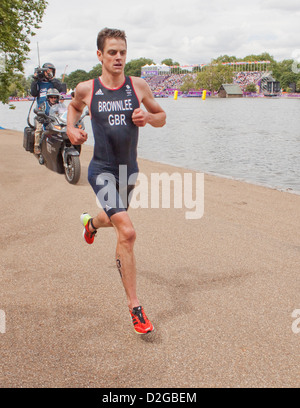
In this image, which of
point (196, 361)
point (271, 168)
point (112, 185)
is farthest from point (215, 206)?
point (271, 168)

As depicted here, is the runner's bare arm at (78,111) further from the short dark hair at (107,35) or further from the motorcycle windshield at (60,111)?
the motorcycle windshield at (60,111)

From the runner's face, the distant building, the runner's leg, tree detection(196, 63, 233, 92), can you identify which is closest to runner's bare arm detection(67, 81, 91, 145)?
the runner's face

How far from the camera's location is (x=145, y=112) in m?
3.71

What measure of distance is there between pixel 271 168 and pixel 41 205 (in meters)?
10.2

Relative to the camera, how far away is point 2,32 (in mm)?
8680

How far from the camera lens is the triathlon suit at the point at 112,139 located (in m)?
3.67

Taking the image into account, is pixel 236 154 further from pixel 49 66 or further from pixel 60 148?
pixel 60 148

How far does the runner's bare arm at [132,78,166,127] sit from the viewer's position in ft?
11.9

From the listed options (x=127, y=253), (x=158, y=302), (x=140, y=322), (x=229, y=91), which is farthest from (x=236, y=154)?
(x=229, y=91)

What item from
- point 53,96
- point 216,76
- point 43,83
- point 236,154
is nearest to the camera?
point 53,96

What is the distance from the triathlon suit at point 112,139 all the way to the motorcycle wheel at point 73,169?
5.01m

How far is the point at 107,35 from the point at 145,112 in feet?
2.27

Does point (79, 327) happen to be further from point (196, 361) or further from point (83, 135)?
point (83, 135)

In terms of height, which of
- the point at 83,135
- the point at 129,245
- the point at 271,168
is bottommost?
the point at 271,168
